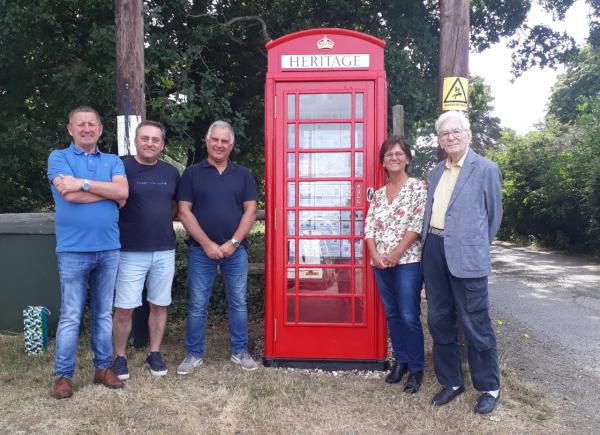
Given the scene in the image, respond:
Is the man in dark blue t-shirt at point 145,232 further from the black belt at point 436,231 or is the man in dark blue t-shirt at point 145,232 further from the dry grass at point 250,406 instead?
the black belt at point 436,231

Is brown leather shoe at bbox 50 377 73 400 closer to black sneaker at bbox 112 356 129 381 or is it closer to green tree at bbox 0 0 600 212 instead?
black sneaker at bbox 112 356 129 381

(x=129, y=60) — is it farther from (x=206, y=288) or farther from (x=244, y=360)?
(x=244, y=360)

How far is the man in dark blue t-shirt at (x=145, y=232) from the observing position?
388 cm

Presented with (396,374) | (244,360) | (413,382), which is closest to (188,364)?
(244,360)

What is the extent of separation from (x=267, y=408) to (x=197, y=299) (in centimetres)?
107

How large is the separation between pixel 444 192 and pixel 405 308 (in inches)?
35.8

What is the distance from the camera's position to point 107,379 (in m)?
3.91

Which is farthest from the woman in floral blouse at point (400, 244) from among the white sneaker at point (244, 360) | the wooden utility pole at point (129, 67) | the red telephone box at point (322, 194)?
the wooden utility pole at point (129, 67)

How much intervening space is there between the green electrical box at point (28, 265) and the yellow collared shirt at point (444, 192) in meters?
3.67

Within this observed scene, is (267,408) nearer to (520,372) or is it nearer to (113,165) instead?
(113,165)

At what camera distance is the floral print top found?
12.5 feet

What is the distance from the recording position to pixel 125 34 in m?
4.77

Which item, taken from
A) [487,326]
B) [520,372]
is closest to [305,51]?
[487,326]

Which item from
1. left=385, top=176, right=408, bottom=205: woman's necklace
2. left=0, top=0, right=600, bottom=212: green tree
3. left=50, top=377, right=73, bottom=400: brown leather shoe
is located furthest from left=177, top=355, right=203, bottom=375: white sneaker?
left=0, top=0, right=600, bottom=212: green tree
